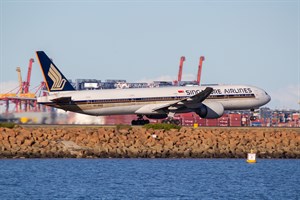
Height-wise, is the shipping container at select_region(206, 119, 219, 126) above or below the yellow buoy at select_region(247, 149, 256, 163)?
above

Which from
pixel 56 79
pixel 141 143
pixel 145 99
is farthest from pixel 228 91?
pixel 141 143

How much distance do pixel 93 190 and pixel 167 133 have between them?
2606cm

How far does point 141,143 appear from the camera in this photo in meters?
74.9

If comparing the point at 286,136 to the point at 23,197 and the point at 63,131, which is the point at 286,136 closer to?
the point at 63,131

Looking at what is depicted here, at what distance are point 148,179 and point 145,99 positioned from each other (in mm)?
31002

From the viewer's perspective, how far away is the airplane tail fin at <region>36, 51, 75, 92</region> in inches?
3605

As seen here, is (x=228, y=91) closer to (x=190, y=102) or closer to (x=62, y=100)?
(x=190, y=102)

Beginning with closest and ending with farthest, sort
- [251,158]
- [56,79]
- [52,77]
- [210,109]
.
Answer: [251,158] < [210,109] < [56,79] < [52,77]

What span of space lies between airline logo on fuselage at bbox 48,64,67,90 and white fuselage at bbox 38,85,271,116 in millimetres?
924

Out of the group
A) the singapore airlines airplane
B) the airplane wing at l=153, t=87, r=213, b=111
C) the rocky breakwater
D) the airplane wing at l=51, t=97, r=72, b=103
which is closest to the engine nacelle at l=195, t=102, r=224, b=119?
the singapore airlines airplane

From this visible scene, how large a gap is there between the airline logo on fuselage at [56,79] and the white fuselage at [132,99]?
0.92 metres

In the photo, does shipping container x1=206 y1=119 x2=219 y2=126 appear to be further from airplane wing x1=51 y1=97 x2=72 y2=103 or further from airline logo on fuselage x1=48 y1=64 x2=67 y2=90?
airplane wing x1=51 y1=97 x2=72 y2=103

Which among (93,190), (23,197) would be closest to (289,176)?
(93,190)

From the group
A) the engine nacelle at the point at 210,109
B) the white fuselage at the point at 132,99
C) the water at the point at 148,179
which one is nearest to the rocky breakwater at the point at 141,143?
the water at the point at 148,179
